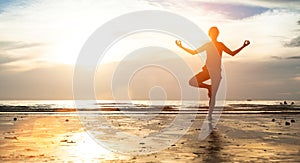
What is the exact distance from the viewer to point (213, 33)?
1714 centimetres

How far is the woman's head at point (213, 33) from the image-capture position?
17.1 m

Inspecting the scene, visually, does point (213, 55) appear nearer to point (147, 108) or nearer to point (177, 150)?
point (177, 150)

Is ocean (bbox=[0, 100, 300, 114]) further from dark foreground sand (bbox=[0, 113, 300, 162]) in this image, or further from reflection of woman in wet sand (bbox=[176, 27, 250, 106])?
dark foreground sand (bbox=[0, 113, 300, 162])

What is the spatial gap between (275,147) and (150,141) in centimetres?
321

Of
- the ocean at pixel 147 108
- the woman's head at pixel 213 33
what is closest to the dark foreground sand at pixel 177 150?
the woman's head at pixel 213 33

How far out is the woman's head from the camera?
17.1m

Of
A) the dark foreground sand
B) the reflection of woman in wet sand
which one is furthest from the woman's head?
the dark foreground sand

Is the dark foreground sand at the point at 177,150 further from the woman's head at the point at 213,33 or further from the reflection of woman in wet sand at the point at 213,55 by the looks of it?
the woman's head at the point at 213,33

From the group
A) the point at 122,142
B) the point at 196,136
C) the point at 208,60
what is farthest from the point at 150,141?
the point at 208,60

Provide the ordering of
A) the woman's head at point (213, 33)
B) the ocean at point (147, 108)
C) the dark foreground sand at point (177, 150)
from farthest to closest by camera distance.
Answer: the ocean at point (147, 108)
the woman's head at point (213, 33)
the dark foreground sand at point (177, 150)

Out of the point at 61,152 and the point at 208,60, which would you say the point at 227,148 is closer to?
the point at 61,152

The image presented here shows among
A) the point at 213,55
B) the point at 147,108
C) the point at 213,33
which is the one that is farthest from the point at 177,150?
the point at 147,108

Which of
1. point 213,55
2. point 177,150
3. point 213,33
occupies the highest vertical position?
point 213,33

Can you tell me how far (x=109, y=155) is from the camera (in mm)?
8734
